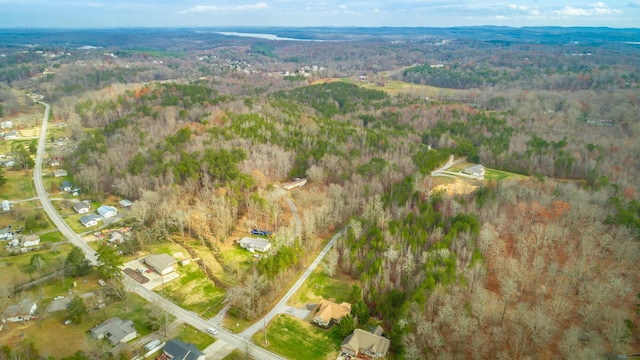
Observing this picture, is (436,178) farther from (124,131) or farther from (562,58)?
(562,58)

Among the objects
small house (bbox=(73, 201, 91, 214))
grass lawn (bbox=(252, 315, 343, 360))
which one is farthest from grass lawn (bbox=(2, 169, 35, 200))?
grass lawn (bbox=(252, 315, 343, 360))

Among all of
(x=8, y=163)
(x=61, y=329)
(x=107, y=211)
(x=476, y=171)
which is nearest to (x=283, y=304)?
(x=61, y=329)

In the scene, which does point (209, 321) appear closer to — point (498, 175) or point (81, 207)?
point (81, 207)

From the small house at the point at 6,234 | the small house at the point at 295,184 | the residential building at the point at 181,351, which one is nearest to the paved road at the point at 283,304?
the residential building at the point at 181,351

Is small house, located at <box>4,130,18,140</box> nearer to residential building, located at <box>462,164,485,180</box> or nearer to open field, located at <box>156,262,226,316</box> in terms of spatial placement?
open field, located at <box>156,262,226,316</box>

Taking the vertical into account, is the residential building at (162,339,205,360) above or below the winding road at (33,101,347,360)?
above

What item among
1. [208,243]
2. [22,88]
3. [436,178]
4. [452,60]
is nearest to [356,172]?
[436,178]

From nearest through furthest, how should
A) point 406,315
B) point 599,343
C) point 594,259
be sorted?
point 599,343, point 406,315, point 594,259
